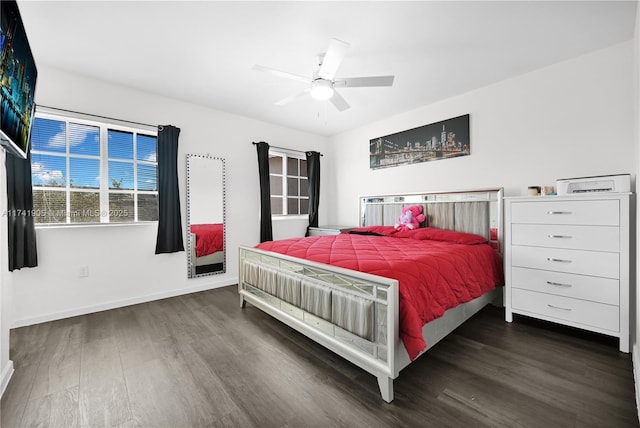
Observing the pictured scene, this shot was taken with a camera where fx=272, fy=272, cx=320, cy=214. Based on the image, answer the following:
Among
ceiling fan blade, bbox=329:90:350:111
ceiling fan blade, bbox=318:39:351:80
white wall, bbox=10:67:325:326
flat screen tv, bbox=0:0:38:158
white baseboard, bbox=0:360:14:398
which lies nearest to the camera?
flat screen tv, bbox=0:0:38:158

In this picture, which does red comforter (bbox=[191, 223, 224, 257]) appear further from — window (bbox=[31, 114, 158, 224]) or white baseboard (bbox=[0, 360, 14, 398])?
white baseboard (bbox=[0, 360, 14, 398])

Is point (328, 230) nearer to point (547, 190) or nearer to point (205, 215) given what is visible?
point (205, 215)

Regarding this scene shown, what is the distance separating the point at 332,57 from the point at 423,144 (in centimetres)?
220

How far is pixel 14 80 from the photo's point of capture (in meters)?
1.45

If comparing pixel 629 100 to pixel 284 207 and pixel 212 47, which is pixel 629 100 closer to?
pixel 212 47

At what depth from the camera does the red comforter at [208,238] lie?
3.73m

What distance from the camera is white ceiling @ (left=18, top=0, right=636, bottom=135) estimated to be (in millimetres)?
1973

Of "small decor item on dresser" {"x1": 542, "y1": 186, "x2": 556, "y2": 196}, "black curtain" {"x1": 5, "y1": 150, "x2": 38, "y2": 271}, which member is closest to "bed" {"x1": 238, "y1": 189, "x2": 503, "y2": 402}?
"small decor item on dresser" {"x1": 542, "y1": 186, "x2": 556, "y2": 196}

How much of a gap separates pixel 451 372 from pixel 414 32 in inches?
102

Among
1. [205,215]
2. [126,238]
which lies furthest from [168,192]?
[126,238]

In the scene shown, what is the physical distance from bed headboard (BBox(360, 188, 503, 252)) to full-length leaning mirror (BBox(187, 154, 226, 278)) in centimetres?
243

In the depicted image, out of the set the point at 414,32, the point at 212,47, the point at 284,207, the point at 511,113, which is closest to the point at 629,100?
the point at 511,113

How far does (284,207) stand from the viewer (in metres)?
4.80

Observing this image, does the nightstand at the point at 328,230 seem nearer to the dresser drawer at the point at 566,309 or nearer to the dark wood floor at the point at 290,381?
the dark wood floor at the point at 290,381
